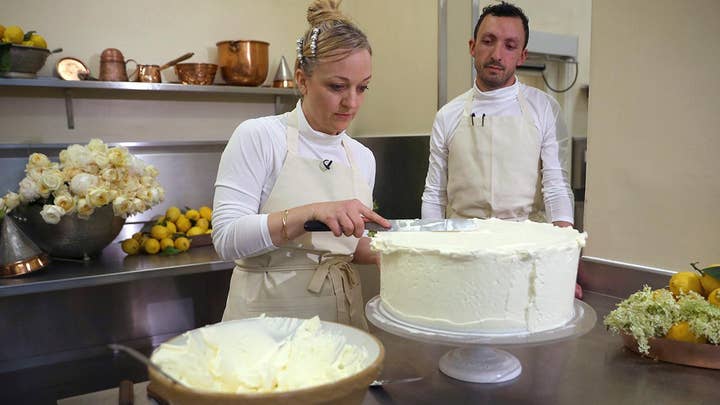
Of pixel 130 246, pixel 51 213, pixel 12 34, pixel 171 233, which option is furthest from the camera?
pixel 171 233

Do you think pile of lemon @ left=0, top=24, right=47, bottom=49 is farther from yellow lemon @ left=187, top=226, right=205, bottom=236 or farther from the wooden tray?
the wooden tray

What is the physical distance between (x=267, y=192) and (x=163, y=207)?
1841 mm

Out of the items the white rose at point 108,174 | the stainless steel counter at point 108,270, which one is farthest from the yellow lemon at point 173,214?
the white rose at point 108,174

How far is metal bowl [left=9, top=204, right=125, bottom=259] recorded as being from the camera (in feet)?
7.69

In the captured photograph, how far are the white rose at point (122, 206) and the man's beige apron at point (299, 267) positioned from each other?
106cm

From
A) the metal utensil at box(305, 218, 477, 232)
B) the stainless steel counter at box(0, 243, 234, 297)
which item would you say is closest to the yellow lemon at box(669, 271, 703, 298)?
the metal utensil at box(305, 218, 477, 232)

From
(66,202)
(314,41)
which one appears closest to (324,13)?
(314,41)

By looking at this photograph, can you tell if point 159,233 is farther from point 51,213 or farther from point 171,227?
point 51,213

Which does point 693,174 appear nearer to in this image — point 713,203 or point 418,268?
point 713,203

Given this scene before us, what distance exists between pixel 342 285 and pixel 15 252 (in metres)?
1.55

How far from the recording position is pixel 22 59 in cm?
255

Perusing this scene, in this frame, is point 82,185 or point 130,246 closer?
point 82,185

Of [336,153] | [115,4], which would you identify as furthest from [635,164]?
[115,4]

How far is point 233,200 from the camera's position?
1.38 meters
